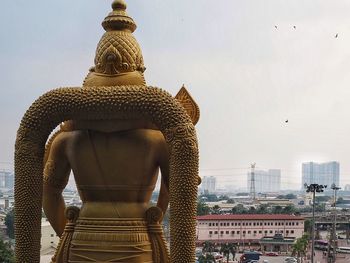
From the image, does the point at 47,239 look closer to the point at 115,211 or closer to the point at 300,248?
the point at 300,248

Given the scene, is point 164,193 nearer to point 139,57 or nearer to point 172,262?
point 172,262

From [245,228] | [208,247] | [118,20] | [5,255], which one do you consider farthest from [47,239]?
[118,20]

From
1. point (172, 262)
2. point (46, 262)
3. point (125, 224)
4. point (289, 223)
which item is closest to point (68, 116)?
point (125, 224)

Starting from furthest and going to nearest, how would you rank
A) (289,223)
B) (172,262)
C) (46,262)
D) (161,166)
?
(289,223)
(46,262)
(161,166)
(172,262)

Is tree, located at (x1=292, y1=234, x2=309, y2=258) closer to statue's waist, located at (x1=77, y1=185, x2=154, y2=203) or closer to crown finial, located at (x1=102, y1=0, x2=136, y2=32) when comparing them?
statue's waist, located at (x1=77, y1=185, x2=154, y2=203)

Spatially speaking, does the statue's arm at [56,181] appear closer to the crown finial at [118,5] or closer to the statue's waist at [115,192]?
the statue's waist at [115,192]

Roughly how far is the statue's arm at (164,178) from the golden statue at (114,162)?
16 millimetres

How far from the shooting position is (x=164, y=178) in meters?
9.01

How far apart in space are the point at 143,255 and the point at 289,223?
52.4 m

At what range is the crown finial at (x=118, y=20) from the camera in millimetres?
9172

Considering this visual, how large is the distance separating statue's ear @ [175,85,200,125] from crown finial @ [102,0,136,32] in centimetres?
115

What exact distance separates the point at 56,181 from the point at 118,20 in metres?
2.42

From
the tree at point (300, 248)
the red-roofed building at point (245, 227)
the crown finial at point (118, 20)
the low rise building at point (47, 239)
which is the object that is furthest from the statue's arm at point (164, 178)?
the red-roofed building at point (245, 227)

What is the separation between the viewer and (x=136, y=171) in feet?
28.6
